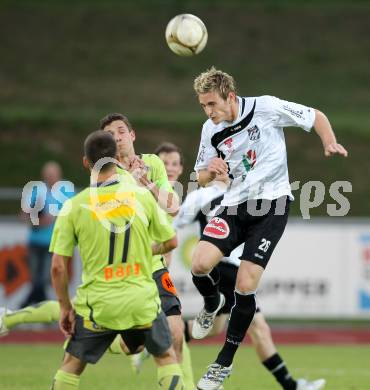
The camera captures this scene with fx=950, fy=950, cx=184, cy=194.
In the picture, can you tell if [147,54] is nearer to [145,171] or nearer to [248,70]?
[248,70]

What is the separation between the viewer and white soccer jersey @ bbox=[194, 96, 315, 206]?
7.56 meters

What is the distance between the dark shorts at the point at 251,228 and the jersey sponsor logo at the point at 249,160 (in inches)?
11.1

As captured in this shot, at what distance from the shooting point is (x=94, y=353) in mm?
6000

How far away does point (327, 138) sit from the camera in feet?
24.2

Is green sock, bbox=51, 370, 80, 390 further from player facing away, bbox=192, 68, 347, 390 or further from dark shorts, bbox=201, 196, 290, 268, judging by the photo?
dark shorts, bbox=201, 196, 290, 268

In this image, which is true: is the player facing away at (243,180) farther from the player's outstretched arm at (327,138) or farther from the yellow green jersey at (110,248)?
the yellow green jersey at (110,248)

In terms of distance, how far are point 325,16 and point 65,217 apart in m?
23.9

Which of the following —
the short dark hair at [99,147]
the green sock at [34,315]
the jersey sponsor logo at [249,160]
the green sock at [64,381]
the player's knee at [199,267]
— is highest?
the jersey sponsor logo at [249,160]

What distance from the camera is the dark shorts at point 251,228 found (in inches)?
291

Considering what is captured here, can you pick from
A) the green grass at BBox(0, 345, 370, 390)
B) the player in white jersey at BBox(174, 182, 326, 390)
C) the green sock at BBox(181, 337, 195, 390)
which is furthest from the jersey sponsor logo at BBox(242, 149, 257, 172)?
the green grass at BBox(0, 345, 370, 390)

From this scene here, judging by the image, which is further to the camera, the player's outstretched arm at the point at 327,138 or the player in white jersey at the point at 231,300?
the player in white jersey at the point at 231,300

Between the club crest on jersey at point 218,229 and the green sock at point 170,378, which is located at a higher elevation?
the club crest on jersey at point 218,229

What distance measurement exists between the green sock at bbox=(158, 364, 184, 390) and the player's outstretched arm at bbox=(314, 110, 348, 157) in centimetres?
214

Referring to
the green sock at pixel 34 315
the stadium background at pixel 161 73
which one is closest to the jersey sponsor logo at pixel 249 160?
the green sock at pixel 34 315
